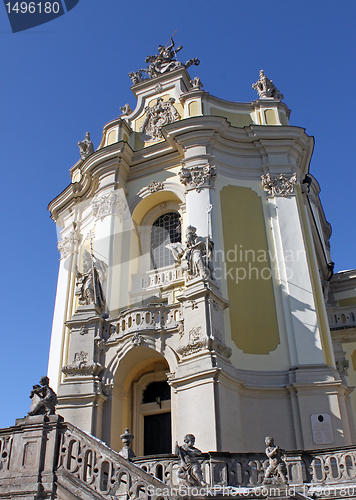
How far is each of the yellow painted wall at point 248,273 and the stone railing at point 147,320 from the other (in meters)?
1.93

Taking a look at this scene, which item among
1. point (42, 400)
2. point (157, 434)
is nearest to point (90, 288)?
point (157, 434)

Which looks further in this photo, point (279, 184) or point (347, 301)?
point (347, 301)

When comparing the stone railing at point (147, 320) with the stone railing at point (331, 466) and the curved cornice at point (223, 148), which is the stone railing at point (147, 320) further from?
the curved cornice at point (223, 148)

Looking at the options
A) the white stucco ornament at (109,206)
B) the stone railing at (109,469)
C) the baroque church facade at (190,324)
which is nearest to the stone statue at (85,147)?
the baroque church facade at (190,324)

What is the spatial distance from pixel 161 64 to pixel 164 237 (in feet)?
33.0

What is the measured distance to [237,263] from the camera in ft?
54.8

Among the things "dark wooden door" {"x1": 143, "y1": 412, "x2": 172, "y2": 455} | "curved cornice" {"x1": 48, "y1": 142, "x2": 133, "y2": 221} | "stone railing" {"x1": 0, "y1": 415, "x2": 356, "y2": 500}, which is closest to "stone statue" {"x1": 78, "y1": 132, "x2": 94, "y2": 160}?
"curved cornice" {"x1": 48, "y1": 142, "x2": 133, "y2": 221}

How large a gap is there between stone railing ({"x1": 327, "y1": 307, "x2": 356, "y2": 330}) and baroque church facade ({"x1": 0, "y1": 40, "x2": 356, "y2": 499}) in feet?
0.24

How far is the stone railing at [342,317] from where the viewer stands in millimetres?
20469

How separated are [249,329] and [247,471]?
617cm

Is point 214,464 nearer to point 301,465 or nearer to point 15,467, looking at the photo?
point 301,465

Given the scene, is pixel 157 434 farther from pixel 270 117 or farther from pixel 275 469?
pixel 270 117

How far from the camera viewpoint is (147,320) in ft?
48.9

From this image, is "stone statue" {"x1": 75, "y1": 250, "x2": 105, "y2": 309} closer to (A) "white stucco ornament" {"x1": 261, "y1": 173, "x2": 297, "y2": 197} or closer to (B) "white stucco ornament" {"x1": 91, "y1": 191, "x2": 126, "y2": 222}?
(B) "white stucco ornament" {"x1": 91, "y1": 191, "x2": 126, "y2": 222}
